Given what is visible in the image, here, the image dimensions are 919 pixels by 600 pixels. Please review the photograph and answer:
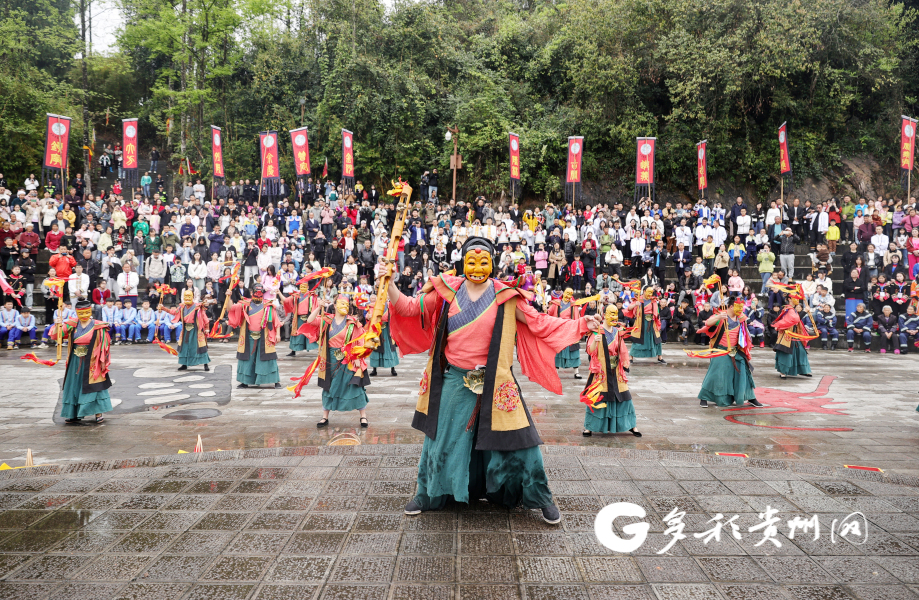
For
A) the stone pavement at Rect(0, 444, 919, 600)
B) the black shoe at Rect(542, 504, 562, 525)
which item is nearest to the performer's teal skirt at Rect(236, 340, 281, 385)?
the stone pavement at Rect(0, 444, 919, 600)

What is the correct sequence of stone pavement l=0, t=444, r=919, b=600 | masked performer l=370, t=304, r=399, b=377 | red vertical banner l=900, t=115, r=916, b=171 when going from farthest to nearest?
red vertical banner l=900, t=115, r=916, b=171
masked performer l=370, t=304, r=399, b=377
stone pavement l=0, t=444, r=919, b=600

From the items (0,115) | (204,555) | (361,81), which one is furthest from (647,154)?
(0,115)

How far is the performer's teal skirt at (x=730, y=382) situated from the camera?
9.43 metres

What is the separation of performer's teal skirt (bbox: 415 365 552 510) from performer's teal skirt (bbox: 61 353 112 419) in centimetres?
604

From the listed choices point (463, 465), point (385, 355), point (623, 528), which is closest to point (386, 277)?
point (463, 465)

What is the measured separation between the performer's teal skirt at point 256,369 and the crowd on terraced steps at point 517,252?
14.8 ft

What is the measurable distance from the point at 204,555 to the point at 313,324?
5.33 meters

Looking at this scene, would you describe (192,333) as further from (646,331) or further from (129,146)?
(129,146)

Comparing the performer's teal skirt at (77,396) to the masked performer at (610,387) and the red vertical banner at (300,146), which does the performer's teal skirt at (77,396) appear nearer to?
the masked performer at (610,387)

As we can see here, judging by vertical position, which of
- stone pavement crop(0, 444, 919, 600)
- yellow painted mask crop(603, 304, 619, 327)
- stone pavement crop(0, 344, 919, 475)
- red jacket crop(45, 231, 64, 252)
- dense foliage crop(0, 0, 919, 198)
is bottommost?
stone pavement crop(0, 344, 919, 475)

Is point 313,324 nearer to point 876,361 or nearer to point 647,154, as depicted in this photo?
point 876,361

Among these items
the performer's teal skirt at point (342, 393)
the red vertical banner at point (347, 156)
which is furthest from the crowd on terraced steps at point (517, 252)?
the performer's teal skirt at point (342, 393)

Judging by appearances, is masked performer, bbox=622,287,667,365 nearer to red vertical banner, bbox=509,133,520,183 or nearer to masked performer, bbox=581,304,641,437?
masked performer, bbox=581,304,641,437

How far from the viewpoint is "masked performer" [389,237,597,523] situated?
4.50m
